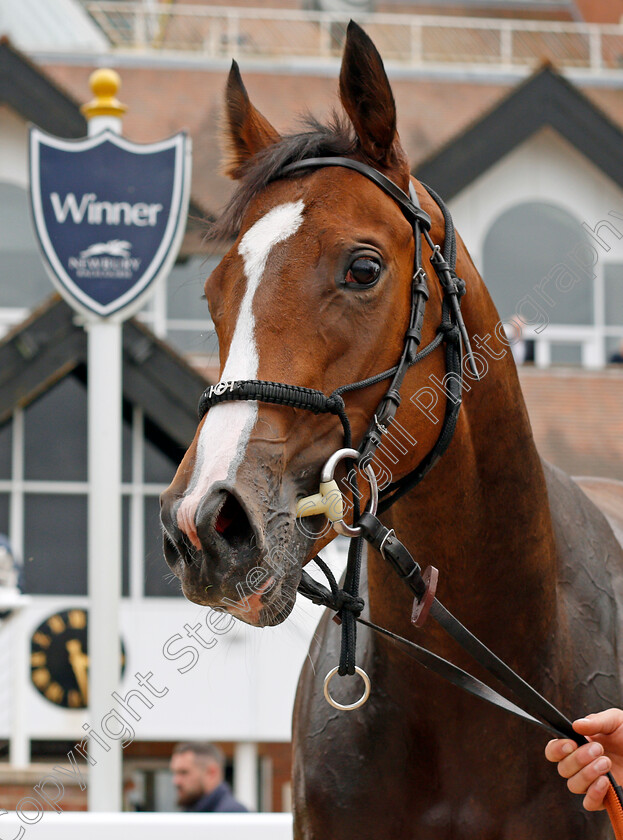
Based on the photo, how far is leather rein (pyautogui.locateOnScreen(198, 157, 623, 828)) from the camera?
85.3 inches

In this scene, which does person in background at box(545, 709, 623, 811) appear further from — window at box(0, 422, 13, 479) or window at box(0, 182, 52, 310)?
window at box(0, 182, 52, 310)

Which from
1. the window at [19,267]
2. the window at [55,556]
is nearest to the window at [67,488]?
the window at [55,556]

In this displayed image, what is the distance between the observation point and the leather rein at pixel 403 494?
2.17m

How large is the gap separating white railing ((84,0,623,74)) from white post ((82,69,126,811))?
842 centimetres

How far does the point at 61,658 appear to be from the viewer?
1069cm

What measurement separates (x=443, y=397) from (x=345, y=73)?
74 cm

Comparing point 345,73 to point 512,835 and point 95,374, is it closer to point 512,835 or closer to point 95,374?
point 512,835

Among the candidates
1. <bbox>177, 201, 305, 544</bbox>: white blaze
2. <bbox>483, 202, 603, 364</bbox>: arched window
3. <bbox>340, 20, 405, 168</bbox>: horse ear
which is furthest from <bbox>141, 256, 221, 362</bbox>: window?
<bbox>177, 201, 305, 544</bbox>: white blaze

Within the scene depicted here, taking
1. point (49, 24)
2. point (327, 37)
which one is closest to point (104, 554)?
point (327, 37)

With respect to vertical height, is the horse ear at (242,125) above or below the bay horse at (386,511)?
above

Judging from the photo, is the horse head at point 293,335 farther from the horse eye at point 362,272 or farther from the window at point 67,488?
the window at point 67,488

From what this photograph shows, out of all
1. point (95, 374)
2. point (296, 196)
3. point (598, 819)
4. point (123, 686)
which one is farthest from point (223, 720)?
point (296, 196)

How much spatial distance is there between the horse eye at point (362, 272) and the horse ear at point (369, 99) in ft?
1.08

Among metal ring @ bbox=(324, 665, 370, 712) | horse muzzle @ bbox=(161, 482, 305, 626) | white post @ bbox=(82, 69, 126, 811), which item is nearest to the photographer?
horse muzzle @ bbox=(161, 482, 305, 626)
